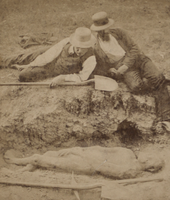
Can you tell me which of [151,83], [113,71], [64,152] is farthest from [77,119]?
[151,83]

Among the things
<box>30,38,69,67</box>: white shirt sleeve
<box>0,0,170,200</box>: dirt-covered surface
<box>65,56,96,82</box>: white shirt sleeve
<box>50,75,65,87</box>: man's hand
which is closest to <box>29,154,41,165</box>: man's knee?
<box>0,0,170,200</box>: dirt-covered surface

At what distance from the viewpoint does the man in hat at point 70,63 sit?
16.7 ft

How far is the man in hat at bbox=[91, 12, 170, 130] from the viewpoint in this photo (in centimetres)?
485

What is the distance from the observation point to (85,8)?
6336 millimetres

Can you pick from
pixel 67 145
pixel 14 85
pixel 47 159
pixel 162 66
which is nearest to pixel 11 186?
pixel 47 159

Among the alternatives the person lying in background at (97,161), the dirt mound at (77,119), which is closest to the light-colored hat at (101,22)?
the dirt mound at (77,119)

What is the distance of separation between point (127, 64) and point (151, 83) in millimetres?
515

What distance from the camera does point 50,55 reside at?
5.29 meters

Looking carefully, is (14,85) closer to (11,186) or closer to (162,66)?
(11,186)

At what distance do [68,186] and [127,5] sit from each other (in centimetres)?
409

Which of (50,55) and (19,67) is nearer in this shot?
(50,55)

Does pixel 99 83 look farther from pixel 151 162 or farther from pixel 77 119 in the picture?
pixel 151 162

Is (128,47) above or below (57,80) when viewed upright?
above

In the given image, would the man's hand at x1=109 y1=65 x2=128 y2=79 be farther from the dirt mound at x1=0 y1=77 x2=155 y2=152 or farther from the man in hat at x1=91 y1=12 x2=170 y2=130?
the dirt mound at x1=0 y1=77 x2=155 y2=152
